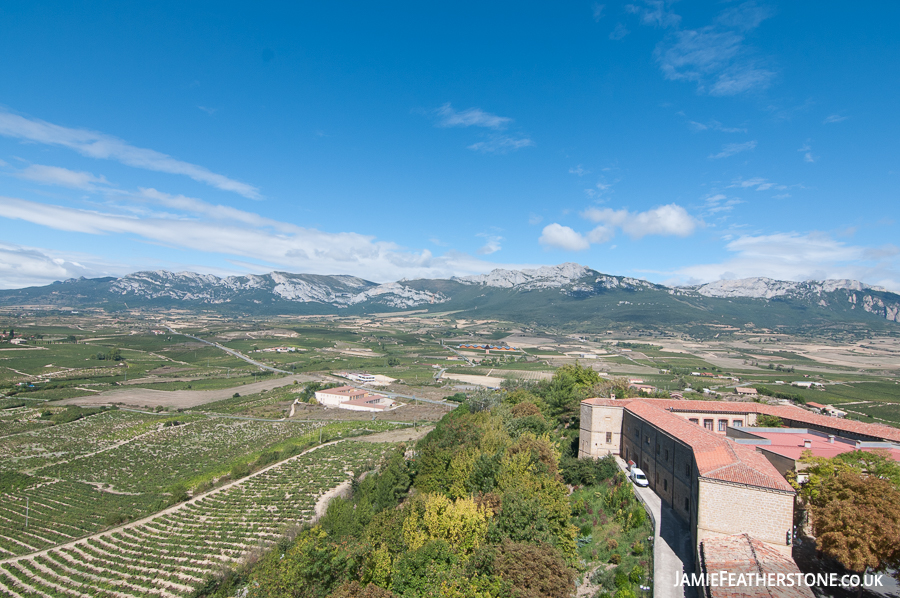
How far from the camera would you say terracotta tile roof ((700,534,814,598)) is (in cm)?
1438

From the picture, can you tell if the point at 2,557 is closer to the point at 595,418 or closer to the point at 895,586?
the point at 595,418

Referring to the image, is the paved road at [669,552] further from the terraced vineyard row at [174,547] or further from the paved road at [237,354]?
the paved road at [237,354]

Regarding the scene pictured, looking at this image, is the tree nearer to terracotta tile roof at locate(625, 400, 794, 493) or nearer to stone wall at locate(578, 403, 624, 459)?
terracotta tile roof at locate(625, 400, 794, 493)

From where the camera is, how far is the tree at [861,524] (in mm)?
14320

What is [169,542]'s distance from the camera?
33406 mm

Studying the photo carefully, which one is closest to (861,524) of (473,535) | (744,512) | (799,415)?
(744,512)

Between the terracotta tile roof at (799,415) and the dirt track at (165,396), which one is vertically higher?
the terracotta tile roof at (799,415)

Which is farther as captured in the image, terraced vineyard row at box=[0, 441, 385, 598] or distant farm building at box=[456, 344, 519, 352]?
distant farm building at box=[456, 344, 519, 352]

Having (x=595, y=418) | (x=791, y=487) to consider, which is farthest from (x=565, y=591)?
(x=595, y=418)

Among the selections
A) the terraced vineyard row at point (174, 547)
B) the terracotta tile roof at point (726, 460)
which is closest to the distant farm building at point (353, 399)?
the terraced vineyard row at point (174, 547)

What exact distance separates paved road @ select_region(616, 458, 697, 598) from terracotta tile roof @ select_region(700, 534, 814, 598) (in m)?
1.88

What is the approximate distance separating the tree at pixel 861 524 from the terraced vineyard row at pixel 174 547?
106ft

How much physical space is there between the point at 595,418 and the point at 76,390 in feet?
343

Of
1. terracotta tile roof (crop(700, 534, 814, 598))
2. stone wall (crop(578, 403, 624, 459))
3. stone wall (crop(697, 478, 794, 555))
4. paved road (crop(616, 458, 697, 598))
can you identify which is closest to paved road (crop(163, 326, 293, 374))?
stone wall (crop(578, 403, 624, 459))
